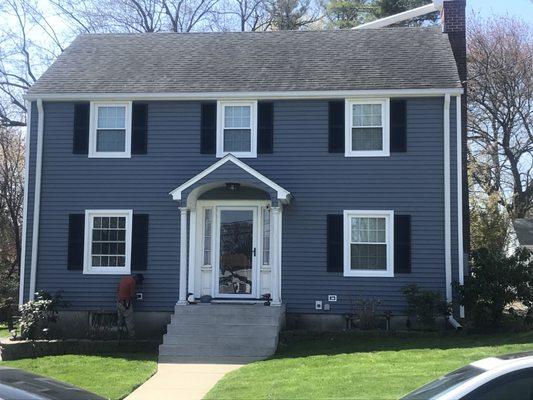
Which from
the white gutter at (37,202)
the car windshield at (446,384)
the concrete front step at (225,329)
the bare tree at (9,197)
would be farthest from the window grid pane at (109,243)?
the bare tree at (9,197)

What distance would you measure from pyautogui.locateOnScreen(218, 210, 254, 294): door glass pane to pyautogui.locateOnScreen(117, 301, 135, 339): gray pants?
7.31ft

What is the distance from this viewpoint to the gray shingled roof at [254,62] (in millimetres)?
15883

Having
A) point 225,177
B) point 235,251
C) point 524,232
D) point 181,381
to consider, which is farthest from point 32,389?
point 524,232

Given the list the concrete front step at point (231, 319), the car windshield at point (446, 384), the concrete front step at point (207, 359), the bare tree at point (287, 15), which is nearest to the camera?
the car windshield at point (446, 384)

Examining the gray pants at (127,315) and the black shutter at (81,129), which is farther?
the black shutter at (81,129)

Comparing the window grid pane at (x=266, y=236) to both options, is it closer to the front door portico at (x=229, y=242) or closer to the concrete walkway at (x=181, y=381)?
the front door portico at (x=229, y=242)

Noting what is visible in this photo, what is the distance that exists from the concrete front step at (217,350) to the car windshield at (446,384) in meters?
8.58

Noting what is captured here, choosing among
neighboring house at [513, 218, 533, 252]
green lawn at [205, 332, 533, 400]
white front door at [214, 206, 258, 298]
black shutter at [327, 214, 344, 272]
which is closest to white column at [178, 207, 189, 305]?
white front door at [214, 206, 258, 298]

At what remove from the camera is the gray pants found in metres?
14.7

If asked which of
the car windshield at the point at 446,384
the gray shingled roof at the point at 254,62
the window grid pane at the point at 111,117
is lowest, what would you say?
the car windshield at the point at 446,384

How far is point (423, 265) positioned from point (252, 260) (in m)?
4.08

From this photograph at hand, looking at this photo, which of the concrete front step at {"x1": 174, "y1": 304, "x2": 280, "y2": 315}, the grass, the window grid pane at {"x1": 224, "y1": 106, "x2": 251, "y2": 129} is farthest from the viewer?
the window grid pane at {"x1": 224, "y1": 106, "x2": 251, "y2": 129}

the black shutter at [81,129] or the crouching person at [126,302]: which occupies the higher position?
the black shutter at [81,129]

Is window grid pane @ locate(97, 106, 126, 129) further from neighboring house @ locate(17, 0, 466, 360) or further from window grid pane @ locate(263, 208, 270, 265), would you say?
window grid pane @ locate(263, 208, 270, 265)
